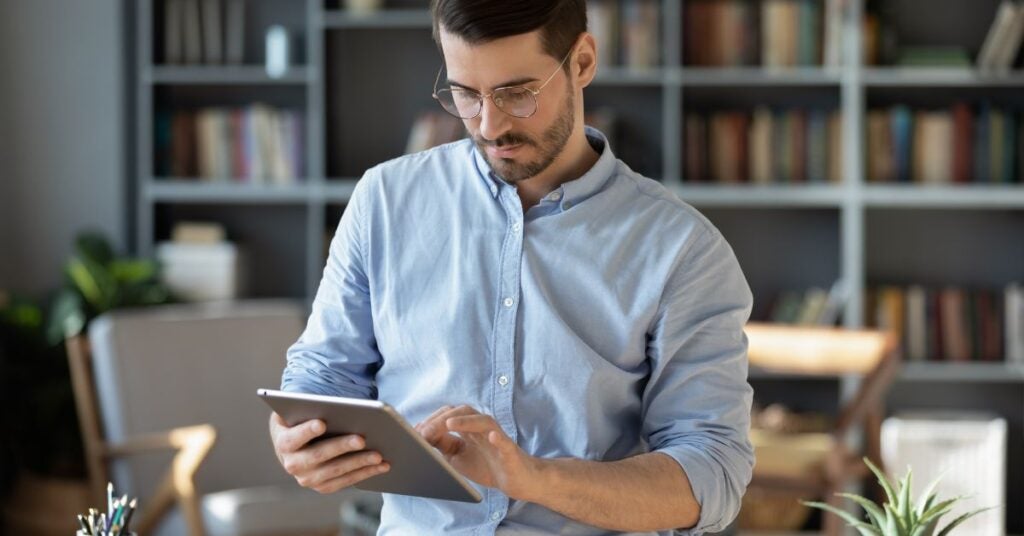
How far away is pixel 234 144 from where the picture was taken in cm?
502

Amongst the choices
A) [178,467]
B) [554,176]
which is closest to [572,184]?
[554,176]

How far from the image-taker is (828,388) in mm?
5141

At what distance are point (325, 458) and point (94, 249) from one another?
11.1ft

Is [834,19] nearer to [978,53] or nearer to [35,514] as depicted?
[978,53]

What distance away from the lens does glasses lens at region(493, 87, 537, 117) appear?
1720 millimetres

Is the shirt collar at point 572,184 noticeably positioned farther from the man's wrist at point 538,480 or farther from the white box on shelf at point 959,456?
the white box on shelf at point 959,456

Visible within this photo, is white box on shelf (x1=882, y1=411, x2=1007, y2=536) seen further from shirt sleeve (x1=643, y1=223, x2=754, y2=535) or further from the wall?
shirt sleeve (x1=643, y1=223, x2=754, y2=535)

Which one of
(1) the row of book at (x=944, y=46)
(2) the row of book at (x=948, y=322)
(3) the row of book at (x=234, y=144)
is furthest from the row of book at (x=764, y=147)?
(3) the row of book at (x=234, y=144)

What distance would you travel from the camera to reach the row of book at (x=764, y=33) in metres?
4.88

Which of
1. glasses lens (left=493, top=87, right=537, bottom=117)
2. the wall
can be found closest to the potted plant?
the wall

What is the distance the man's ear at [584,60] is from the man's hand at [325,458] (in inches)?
21.7

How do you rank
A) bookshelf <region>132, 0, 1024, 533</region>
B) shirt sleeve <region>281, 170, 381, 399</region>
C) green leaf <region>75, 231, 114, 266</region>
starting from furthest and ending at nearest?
bookshelf <region>132, 0, 1024, 533</region>, green leaf <region>75, 231, 114, 266</region>, shirt sleeve <region>281, 170, 381, 399</region>

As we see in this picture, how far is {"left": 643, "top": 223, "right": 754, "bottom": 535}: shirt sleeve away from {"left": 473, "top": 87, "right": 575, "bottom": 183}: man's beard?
0.21 metres

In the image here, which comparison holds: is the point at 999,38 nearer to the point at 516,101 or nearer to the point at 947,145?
the point at 947,145
